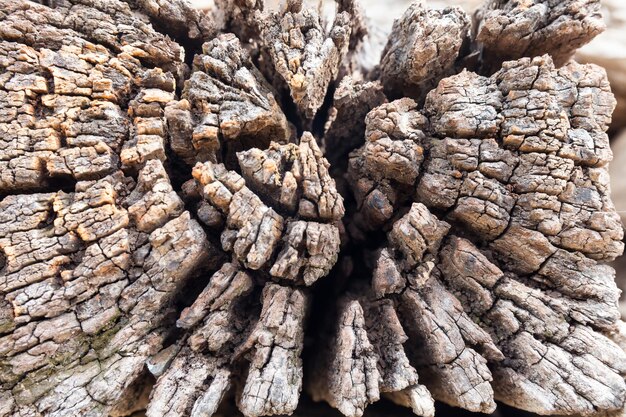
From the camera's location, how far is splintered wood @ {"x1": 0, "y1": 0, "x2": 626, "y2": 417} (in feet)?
7.00

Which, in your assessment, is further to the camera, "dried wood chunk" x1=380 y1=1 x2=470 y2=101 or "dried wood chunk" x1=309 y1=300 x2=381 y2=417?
"dried wood chunk" x1=380 y1=1 x2=470 y2=101

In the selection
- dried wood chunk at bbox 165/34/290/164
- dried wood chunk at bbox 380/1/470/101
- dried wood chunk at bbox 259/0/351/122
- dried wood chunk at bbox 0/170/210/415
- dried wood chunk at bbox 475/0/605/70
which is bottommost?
dried wood chunk at bbox 0/170/210/415

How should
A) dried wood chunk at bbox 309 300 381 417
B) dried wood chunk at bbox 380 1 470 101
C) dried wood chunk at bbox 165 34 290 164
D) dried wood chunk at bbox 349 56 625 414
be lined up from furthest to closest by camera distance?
dried wood chunk at bbox 380 1 470 101 → dried wood chunk at bbox 165 34 290 164 → dried wood chunk at bbox 349 56 625 414 → dried wood chunk at bbox 309 300 381 417

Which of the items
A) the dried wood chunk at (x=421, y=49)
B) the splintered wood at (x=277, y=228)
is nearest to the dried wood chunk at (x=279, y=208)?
the splintered wood at (x=277, y=228)

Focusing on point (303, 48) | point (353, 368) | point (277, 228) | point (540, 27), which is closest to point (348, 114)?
point (303, 48)

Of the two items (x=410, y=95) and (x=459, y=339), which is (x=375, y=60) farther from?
(x=459, y=339)

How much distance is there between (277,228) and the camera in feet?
7.50

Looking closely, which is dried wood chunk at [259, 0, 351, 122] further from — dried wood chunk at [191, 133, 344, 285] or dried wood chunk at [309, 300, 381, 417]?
dried wood chunk at [309, 300, 381, 417]

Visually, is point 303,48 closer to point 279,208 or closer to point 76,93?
point 279,208

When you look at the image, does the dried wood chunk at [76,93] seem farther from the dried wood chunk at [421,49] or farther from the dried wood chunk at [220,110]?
the dried wood chunk at [421,49]

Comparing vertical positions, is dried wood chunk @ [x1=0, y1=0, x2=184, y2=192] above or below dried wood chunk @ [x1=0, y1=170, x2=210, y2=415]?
above

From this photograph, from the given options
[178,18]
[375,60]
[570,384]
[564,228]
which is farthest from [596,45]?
[178,18]

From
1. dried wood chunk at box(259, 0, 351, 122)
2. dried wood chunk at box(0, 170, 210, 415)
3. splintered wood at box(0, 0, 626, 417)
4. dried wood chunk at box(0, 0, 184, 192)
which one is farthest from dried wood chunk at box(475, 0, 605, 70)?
dried wood chunk at box(0, 170, 210, 415)

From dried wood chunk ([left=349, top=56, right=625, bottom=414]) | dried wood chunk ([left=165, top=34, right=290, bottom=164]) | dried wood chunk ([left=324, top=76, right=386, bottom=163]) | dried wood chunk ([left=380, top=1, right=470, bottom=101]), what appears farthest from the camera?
dried wood chunk ([left=324, top=76, right=386, bottom=163])
